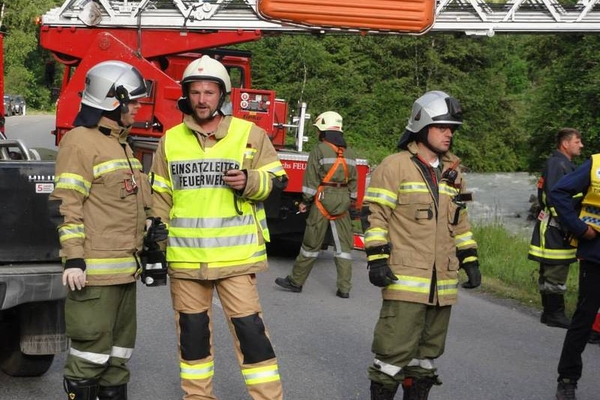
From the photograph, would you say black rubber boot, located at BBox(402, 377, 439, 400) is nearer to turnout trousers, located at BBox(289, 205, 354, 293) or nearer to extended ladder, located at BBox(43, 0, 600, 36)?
turnout trousers, located at BBox(289, 205, 354, 293)

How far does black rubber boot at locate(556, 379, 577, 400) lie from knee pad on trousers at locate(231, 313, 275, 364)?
6.88 feet

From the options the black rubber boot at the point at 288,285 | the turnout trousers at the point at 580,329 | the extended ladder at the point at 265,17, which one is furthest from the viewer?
the extended ladder at the point at 265,17

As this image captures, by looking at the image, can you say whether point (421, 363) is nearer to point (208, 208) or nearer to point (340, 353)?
point (208, 208)

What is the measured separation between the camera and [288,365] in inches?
260

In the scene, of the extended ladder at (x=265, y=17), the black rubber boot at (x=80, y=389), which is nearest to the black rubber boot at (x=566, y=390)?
the black rubber boot at (x=80, y=389)

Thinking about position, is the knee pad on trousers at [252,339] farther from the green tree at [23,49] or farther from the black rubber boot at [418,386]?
the green tree at [23,49]

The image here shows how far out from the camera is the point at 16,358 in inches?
236

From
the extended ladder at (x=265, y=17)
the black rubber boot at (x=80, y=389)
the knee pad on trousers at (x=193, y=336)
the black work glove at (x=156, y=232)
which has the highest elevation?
the extended ladder at (x=265, y=17)

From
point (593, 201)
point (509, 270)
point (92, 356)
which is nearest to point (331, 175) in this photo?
point (509, 270)

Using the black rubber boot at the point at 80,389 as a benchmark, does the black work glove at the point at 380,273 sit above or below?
above

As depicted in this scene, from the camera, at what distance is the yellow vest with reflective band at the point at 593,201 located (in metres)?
5.81

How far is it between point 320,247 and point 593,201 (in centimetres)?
414

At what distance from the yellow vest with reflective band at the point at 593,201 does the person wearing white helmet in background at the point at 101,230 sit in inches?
109

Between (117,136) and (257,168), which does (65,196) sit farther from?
(257,168)
